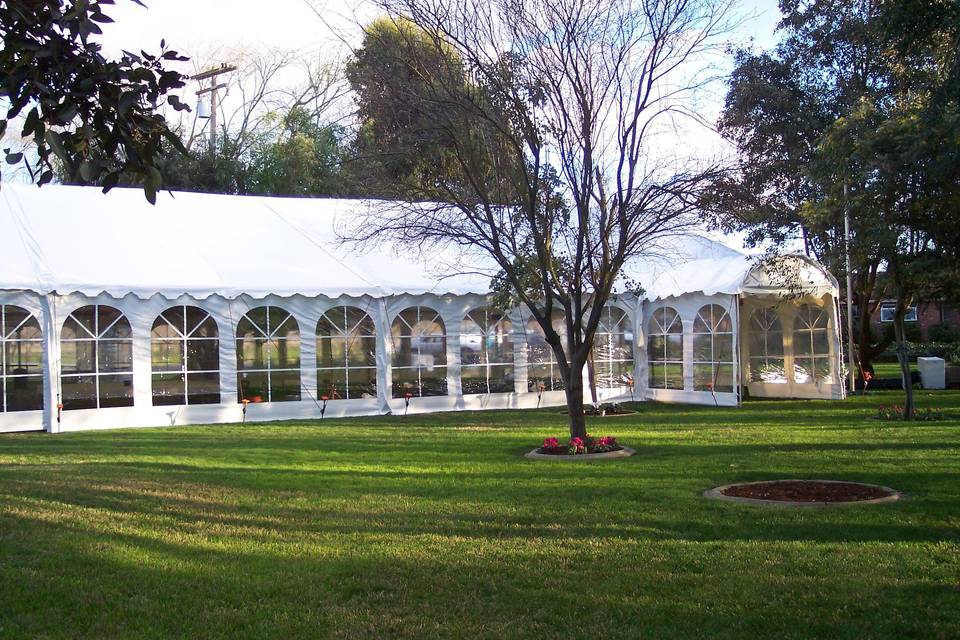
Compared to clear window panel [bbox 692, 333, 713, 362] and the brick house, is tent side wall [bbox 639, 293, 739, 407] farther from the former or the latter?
the brick house

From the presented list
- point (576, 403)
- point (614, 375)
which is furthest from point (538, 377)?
point (576, 403)

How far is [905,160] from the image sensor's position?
11820mm

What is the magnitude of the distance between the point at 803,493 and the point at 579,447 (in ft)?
13.1

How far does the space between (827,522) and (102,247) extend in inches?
579

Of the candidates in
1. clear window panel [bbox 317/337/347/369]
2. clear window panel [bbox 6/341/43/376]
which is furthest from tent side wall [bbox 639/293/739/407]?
clear window panel [bbox 6/341/43/376]

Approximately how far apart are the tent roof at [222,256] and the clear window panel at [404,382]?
177cm

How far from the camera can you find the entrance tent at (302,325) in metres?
16.5

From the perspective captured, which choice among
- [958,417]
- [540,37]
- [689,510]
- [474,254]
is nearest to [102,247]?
[474,254]

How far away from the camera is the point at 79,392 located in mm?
16562

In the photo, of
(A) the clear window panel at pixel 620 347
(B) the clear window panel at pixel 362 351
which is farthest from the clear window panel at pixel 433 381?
(A) the clear window panel at pixel 620 347

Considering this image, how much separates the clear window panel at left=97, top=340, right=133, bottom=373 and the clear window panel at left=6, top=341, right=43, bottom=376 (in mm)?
1007

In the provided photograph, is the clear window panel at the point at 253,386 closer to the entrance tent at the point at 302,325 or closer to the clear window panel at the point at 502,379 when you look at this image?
the entrance tent at the point at 302,325

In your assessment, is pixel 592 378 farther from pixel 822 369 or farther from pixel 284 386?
pixel 284 386

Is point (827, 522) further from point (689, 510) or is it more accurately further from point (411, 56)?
point (411, 56)
